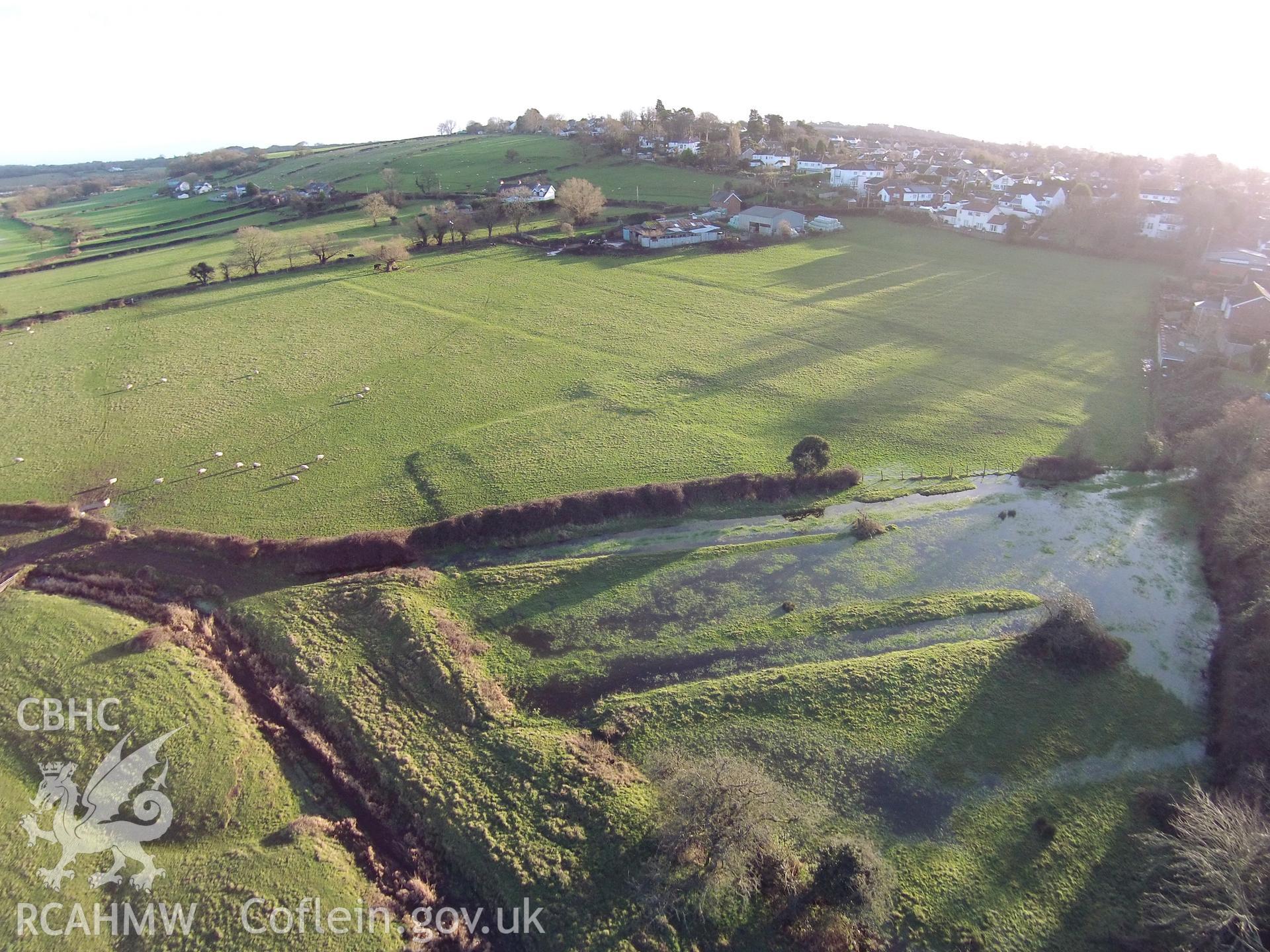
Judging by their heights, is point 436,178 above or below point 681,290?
above

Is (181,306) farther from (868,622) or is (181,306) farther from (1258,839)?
(1258,839)

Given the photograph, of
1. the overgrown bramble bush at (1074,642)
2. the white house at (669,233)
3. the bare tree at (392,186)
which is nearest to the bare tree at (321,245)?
the bare tree at (392,186)

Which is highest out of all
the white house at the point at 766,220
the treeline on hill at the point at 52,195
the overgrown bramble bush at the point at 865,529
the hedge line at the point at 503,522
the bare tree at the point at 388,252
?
the treeline on hill at the point at 52,195

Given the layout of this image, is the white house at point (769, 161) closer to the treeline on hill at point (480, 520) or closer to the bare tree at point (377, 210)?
the bare tree at point (377, 210)

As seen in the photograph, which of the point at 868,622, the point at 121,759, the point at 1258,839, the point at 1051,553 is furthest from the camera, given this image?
the point at 1051,553

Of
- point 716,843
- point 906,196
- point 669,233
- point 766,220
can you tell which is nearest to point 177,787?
point 716,843

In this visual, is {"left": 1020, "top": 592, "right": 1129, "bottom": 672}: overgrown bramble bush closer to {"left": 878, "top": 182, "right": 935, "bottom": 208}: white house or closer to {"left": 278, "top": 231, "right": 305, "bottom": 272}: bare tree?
{"left": 278, "top": 231, "right": 305, "bottom": 272}: bare tree

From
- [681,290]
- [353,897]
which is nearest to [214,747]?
[353,897]
